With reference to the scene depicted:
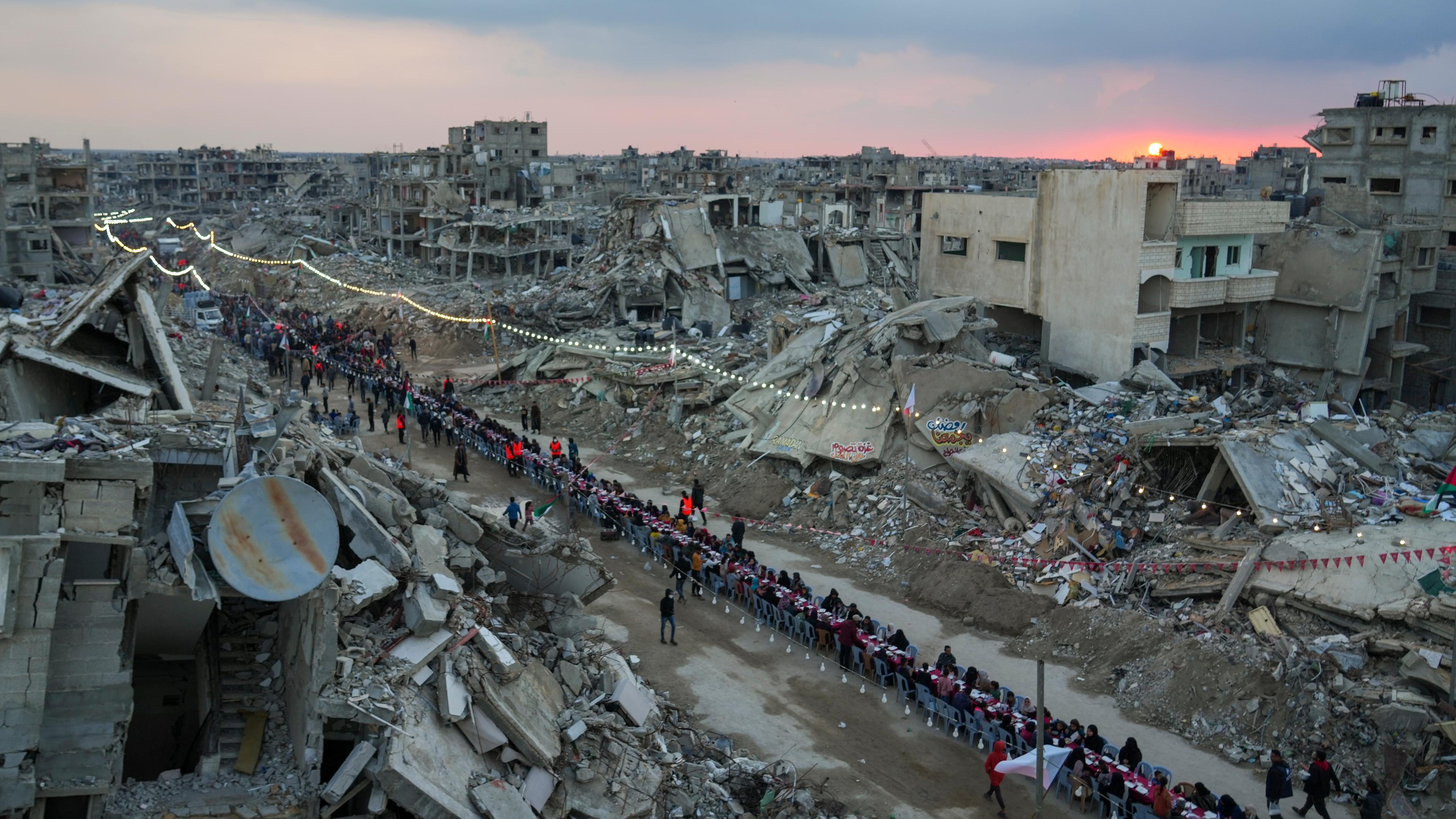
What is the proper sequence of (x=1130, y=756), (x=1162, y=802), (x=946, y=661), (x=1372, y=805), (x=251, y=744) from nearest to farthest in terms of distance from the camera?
(x=251, y=744)
(x=1162, y=802)
(x=1372, y=805)
(x=1130, y=756)
(x=946, y=661)

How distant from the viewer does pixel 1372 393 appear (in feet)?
111

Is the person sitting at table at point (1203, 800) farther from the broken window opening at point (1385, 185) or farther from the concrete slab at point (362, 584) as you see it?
the broken window opening at point (1385, 185)

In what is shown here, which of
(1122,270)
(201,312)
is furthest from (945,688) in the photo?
(201,312)

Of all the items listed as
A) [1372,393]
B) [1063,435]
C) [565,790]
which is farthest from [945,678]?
[1372,393]

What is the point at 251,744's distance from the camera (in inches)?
453

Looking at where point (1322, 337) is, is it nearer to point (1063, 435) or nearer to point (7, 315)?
point (1063, 435)

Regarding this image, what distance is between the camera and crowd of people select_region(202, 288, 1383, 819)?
12758mm

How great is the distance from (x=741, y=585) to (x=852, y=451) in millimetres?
6072

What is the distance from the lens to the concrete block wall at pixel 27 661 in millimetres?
9859

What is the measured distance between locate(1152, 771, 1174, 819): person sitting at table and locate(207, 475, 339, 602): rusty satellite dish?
352 inches

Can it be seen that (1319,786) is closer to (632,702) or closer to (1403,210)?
(632,702)

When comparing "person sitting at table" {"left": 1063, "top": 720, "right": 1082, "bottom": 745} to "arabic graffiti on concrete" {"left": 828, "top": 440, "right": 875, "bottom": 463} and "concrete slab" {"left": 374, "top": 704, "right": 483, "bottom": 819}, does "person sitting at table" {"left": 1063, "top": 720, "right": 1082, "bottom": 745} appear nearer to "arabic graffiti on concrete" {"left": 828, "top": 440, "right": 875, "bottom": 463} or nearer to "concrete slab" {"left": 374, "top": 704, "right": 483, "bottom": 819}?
"concrete slab" {"left": 374, "top": 704, "right": 483, "bottom": 819}

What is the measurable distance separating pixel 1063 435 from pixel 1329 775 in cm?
933

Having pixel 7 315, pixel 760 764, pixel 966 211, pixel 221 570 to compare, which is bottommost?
pixel 760 764
